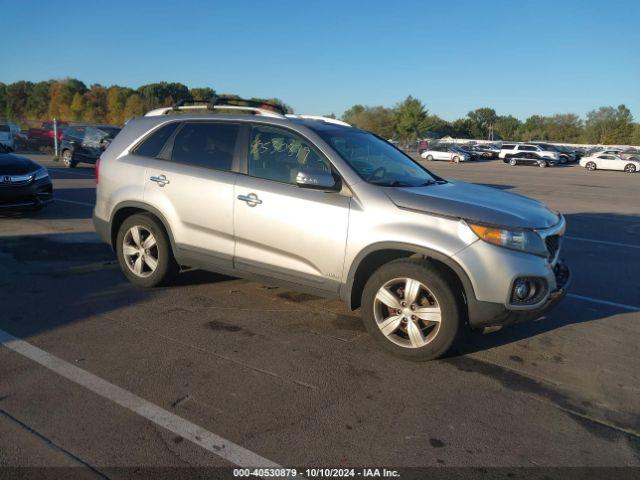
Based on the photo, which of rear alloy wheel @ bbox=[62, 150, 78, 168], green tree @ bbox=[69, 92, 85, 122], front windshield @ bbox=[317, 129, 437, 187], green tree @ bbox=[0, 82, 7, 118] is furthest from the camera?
green tree @ bbox=[0, 82, 7, 118]

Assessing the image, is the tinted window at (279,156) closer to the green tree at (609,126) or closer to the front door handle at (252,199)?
the front door handle at (252,199)

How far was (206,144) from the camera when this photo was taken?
17.1 feet

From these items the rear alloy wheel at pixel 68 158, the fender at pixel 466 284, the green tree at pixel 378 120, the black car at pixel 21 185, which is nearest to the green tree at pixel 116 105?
the green tree at pixel 378 120

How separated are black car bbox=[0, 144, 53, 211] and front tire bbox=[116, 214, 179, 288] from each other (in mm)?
4363

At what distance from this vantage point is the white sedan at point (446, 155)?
50094 millimetres

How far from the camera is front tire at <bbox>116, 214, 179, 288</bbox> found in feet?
17.8

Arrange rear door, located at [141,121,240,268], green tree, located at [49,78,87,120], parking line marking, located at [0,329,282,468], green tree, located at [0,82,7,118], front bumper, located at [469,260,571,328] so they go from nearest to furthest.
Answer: parking line marking, located at [0,329,282,468], front bumper, located at [469,260,571,328], rear door, located at [141,121,240,268], green tree, located at [49,78,87,120], green tree, located at [0,82,7,118]

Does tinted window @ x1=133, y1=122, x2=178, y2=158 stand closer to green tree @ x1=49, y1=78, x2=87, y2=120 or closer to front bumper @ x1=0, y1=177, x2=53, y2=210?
front bumper @ x1=0, y1=177, x2=53, y2=210

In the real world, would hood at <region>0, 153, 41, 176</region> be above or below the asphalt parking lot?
above

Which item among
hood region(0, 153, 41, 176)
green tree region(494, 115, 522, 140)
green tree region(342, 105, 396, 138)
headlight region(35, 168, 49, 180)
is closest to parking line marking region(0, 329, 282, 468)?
hood region(0, 153, 41, 176)

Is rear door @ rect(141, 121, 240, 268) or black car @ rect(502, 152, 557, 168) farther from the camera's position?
Result: black car @ rect(502, 152, 557, 168)

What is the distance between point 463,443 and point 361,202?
1.92 m

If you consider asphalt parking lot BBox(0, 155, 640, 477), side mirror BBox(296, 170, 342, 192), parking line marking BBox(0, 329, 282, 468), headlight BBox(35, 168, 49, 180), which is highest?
side mirror BBox(296, 170, 342, 192)

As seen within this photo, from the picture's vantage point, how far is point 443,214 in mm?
3992
